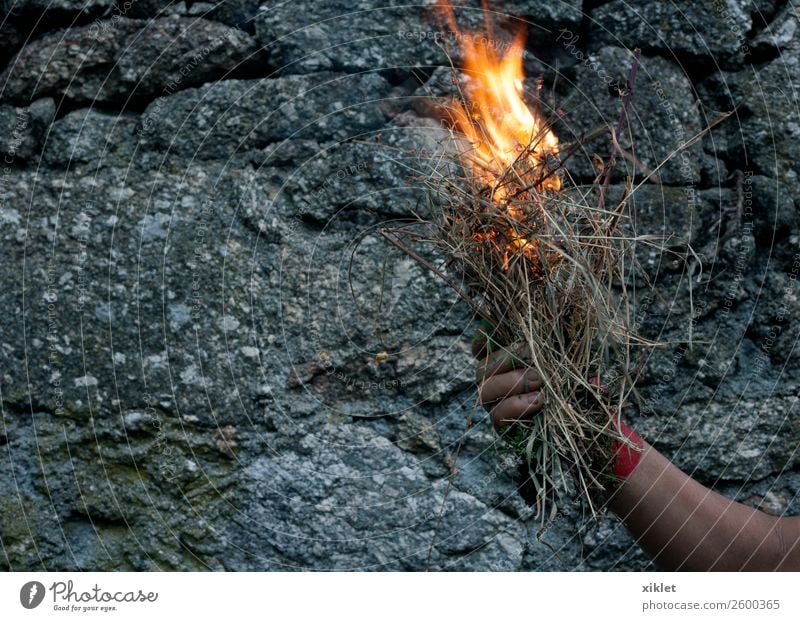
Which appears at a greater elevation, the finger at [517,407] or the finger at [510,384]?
the finger at [510,384]

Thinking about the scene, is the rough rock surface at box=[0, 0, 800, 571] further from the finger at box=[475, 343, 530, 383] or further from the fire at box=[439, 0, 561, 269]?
the finger at box=[475, 343, 530, 383]

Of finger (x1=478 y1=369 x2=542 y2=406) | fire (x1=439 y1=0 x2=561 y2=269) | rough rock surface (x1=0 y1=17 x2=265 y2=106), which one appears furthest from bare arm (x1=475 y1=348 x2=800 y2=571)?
rough rock surface (x1=0 y1=17 x2=265 y2=106)

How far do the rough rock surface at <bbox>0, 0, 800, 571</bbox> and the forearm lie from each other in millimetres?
272

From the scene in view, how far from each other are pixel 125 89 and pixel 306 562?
94cm

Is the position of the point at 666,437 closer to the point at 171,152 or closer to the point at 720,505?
the point at 720,505

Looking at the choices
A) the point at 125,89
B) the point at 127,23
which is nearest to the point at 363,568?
the point at 125,89

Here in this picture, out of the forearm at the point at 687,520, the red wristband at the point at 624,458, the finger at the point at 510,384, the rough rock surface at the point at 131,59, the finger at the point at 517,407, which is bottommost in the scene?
the forearm at the point at 687,520

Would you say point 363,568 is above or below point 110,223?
below

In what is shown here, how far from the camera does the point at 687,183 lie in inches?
59.3

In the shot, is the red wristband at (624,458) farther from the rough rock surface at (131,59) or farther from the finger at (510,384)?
the rough rock surface at (131,59)

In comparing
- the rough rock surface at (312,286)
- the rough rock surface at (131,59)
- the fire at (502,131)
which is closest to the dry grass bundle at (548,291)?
the fire at (502,131)

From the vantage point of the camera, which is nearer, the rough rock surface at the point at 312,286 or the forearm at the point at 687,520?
the forearm at the point at 687,520

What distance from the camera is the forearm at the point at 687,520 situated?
45.8 inches

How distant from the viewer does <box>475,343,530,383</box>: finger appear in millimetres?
1174
